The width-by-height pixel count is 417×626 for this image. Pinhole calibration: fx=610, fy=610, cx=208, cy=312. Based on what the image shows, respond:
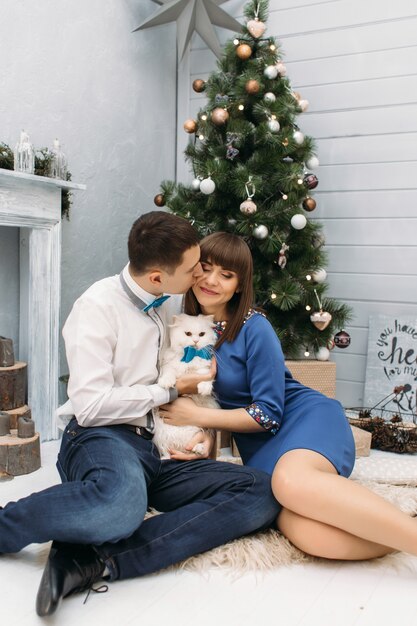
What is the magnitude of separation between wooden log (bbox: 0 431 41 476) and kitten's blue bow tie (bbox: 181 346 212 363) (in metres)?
0.83

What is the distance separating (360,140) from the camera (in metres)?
3.28

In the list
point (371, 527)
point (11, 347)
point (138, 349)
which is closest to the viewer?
point (371, 527)

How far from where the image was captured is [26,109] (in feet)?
8.92

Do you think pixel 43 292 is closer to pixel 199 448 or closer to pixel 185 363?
pixel 185 363

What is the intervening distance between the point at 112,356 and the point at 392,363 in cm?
199

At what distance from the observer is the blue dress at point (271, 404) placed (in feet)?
5.36

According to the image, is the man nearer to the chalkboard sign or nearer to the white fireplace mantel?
the white fireplace mantel

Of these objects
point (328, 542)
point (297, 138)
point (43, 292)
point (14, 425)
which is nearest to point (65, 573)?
point (328, 542)

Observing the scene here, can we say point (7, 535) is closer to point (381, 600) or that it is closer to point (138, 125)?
point (381, 600)

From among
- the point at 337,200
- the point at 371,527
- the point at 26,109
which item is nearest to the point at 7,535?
the point at 371,527

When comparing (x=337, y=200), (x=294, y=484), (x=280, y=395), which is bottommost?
(x=294, y=484)

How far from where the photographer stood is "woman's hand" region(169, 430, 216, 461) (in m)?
1.70

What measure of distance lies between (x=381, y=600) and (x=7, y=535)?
88cm

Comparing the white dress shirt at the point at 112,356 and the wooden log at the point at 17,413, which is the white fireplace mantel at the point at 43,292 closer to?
the wooden log at the point at 17,413
